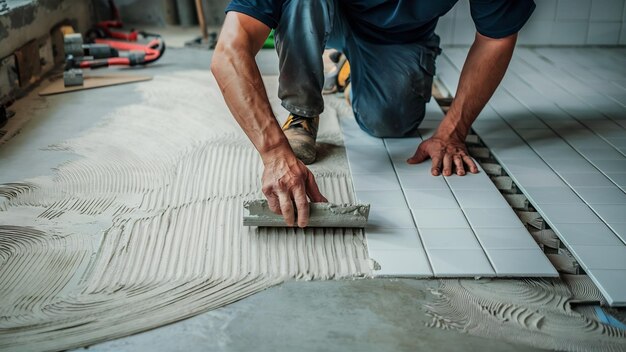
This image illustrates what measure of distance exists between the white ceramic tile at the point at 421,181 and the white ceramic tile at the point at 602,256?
1.78 feet

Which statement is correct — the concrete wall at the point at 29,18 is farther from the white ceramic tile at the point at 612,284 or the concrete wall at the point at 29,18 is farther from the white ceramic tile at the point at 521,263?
the white ceramic tile at the point at 612,284

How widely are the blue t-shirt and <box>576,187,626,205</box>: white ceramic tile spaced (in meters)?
0.64

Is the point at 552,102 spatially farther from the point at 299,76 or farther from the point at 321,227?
the point at 321,227

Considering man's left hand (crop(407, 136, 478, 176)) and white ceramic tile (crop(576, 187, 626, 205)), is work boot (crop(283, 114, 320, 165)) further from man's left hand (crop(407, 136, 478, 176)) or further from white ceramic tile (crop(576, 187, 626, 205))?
white ceramic tile (crop(576, 187, 626, 205))

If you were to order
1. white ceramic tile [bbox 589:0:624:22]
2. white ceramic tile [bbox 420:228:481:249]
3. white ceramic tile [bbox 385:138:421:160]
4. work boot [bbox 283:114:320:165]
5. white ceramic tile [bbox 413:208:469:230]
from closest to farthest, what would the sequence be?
white ceramic tile [bbox 420:228:481:249] → white ceramic tile [bbox 413:208:469:230] → work boot [bbox 283:114:320:165] → white ceramic tile [bbox 385:138:421:160] → white ceramic tile [bbox 589:0:624:22]

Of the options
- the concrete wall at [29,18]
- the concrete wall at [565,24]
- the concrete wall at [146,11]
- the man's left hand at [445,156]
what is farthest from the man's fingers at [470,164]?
the concrete wall at [146,11]

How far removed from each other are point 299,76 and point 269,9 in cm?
39

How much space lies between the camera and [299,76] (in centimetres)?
231

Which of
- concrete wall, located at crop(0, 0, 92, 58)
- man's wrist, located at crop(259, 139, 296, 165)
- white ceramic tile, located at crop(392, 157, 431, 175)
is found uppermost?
concrete wall, located at crop(0, 0, 92, 58)

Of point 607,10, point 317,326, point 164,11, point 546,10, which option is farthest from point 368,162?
point 164,11

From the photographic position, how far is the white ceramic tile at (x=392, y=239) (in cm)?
183

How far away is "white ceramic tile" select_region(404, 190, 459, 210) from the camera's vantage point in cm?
208

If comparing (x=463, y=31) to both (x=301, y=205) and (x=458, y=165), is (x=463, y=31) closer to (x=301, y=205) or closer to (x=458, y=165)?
(x=458, y=165)

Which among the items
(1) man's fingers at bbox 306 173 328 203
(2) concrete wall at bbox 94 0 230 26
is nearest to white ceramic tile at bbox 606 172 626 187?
(1) man's fingers at bbox 306 173 328 203
